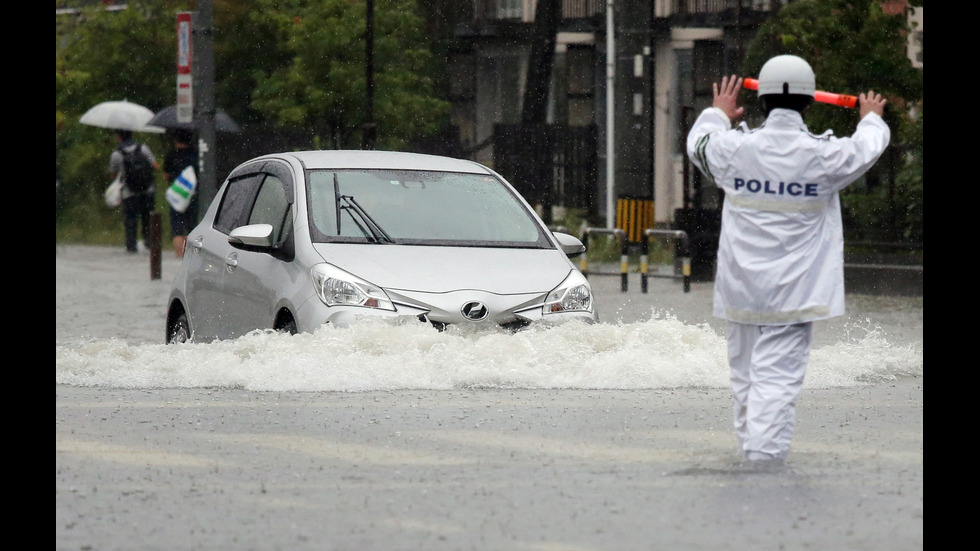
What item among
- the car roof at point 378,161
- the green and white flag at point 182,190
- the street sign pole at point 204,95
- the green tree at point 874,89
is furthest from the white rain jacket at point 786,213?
the green and white flag at point 182,190

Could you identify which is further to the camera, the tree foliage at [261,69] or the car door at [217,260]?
the tree foliage at [261,69]

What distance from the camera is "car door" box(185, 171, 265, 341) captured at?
34.8ft

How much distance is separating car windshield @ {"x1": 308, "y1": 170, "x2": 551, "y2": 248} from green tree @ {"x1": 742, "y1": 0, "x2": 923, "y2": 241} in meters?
10.7

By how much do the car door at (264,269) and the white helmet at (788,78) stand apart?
372 cm

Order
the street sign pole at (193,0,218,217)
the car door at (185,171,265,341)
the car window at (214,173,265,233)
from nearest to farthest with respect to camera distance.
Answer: the car door at (185,171,265,341), the car window at (214,173,265,233), the street sign pole at (193,0,218,217)

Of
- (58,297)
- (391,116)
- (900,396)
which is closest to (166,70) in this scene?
(391,116)

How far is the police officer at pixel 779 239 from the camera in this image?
6812 mm

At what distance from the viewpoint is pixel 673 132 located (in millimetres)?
34531

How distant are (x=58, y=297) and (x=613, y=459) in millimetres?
13570

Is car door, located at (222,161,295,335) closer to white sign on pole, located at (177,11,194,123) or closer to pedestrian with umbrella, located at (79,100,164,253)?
white sign on pole, located at (177,11,194,123)

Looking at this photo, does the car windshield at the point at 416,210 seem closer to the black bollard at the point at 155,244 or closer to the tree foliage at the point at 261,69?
the black bollard at the point at 155,244

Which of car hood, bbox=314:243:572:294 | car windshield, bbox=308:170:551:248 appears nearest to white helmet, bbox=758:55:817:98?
car hood, bbox=314:243:572:294

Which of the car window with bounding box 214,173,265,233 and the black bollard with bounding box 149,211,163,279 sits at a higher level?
the car window with bounding box 214,173,265,233

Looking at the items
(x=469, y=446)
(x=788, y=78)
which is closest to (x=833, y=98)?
(x=788, y=78)
